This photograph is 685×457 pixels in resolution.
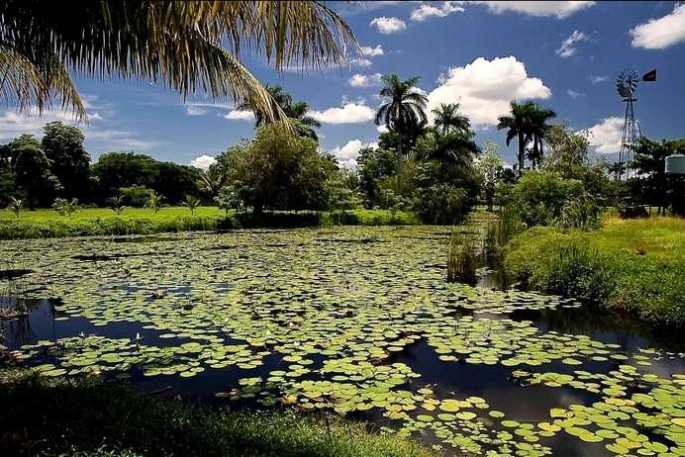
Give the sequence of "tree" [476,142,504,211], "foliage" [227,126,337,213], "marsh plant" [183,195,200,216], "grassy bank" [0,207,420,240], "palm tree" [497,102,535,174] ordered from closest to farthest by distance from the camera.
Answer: "grassy bank" [0,207,420,240] → "foliage" [227,126,337,213] → "marsh plant" [183,195,200,216] → "tree" [476,142,504,211] → "palm tree" [497,102,535,174]

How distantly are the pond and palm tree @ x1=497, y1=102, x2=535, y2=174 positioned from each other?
3482cm

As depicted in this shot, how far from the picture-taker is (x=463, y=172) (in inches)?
1266

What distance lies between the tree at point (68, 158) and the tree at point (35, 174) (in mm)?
2252

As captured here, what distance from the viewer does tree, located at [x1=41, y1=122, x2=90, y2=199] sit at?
41869mm

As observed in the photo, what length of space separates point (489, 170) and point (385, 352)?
3303 cm

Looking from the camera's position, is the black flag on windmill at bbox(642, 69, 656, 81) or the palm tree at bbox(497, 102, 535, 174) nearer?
the black flag on windmill at bbox(642, 69, 656, 81)

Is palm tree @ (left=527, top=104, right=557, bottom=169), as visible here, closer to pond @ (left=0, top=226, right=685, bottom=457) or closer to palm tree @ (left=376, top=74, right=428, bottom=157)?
palm tree @ (left=376, top=74, right=428, bottom=157)

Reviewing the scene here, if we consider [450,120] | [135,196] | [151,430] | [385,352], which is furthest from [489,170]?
[151,430]

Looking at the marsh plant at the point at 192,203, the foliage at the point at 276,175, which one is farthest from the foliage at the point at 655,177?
the marsh plant at the point at 192,203

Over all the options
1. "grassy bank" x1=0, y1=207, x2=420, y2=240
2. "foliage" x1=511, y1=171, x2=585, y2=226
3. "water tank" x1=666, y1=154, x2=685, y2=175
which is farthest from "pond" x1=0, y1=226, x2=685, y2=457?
"grassy bank" x1=0, y1=207, x2=420, y2=240

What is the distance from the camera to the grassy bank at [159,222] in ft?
62.3

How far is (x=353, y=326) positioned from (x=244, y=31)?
13.2 feet

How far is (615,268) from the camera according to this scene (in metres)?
8.64

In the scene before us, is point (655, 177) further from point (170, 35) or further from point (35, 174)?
point (35, 174)
